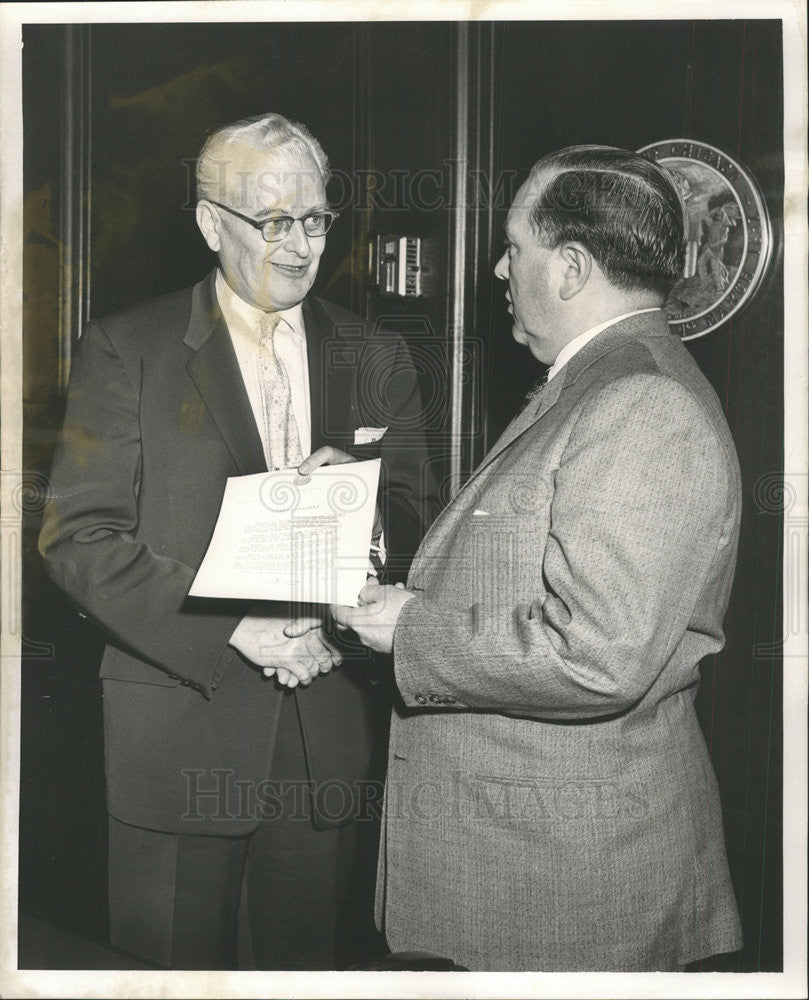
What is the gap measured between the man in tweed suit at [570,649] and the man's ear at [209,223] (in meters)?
0.61

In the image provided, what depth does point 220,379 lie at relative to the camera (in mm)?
1917

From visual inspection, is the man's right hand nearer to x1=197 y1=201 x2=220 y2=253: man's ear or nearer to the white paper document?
the white paper document

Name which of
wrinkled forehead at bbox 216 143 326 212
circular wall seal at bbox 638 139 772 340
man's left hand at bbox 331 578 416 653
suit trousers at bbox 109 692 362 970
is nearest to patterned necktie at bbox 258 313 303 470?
wrinkled forehead at bbox 216 143 326 212

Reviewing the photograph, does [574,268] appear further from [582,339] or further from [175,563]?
[175,563]

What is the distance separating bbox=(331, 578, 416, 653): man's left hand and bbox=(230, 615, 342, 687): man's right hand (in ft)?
0.84

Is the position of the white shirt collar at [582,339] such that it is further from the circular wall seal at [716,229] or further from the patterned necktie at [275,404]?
the patterned necktie at [275,404]

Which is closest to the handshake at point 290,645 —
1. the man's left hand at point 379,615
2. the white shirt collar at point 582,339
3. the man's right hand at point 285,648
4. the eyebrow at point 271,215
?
the man's right hand at point 285,648

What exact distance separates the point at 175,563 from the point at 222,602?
0.40 feet

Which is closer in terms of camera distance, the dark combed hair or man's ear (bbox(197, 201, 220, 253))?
the dark combed hair

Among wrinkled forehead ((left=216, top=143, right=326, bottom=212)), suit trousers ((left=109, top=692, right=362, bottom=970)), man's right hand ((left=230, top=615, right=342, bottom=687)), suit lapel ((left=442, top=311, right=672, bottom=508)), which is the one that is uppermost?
wrinkled forehead ((left=216, top=143, right=326, bottom=212))

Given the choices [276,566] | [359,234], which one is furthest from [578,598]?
[359,234]

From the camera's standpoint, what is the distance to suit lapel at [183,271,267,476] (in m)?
1.90

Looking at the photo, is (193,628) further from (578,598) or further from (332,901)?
(578,598)

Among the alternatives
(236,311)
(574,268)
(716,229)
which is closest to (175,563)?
(236,311)
